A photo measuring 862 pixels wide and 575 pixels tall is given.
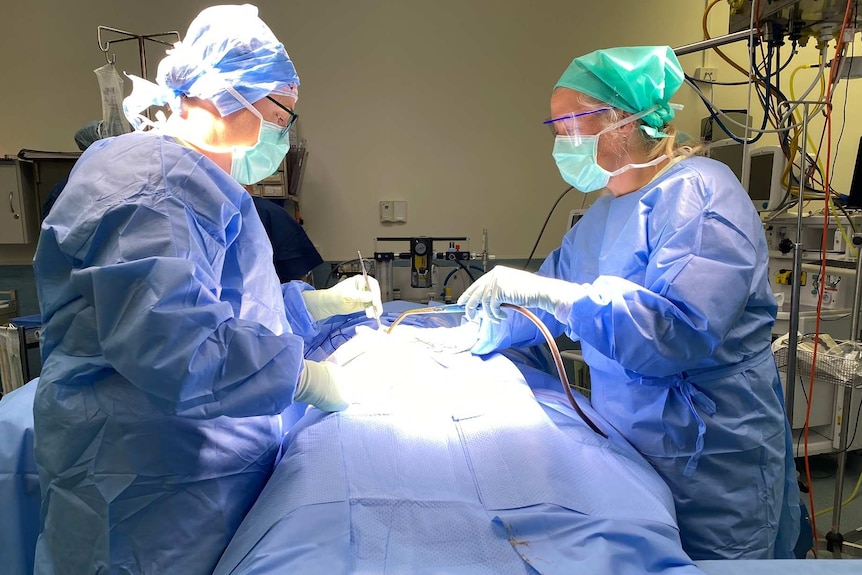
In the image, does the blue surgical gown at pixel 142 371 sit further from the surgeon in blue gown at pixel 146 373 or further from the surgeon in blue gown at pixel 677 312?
the surgeon in blue gown at pixel 677 312

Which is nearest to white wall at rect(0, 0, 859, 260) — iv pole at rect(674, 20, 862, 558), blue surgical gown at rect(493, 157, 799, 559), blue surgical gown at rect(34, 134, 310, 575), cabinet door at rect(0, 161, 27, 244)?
cabinet door at rect(0, 161, 27, 244)

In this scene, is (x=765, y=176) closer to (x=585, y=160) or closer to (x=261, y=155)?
(x=585, y=160)

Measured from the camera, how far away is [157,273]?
0.88m

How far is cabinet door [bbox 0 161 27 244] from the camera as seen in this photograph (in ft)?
10.5

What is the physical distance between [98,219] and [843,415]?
8.69 ft

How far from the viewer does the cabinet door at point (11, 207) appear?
319 centimetres

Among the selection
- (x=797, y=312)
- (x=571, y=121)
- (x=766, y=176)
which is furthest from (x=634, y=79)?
(x=766, y=176)

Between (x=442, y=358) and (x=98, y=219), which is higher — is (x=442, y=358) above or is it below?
below

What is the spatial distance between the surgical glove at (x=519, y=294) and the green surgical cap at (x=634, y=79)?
498mm

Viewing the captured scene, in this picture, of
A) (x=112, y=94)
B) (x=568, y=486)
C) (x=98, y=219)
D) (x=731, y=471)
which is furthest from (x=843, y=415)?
(x=112, y=94)

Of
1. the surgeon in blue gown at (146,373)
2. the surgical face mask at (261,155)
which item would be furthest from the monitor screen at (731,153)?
the surgeon in blue gown at (146,373)

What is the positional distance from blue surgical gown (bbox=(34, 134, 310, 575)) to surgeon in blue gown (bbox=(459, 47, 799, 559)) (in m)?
0.70

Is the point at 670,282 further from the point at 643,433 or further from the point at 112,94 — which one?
the point at 112,94

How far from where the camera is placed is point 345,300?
1781 mm
